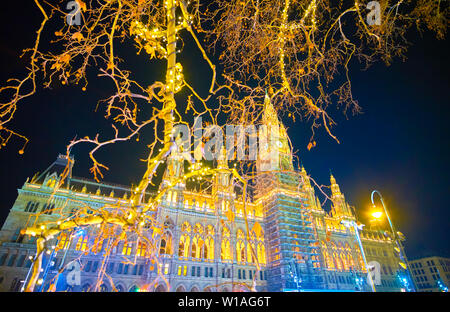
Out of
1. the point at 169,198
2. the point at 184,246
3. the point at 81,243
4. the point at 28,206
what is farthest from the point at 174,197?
the point at 28,206

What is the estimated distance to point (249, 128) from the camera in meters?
4.66

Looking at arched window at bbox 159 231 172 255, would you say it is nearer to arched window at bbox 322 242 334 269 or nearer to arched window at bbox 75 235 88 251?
arched window at bbox 75 235 88 251

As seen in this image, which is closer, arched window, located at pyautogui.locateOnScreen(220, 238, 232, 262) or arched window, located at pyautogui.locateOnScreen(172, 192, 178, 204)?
arched window, located at pyautogui.locateOnScreen(220, 238, 232, 262)

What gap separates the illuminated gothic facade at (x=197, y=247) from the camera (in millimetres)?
25297

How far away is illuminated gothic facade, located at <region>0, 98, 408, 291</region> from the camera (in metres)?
25.3

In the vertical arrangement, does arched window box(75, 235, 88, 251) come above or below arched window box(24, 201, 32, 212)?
below

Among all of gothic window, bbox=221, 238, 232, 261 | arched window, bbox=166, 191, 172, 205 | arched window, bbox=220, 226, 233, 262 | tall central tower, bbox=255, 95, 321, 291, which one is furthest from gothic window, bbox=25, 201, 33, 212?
tall central tower, bbox=255, 95, 321, 291

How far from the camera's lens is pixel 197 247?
31109 millimetres

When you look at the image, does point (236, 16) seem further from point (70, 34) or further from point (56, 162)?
point (56, 162)

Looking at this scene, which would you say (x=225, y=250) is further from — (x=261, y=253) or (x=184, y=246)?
(x=261, y=253)

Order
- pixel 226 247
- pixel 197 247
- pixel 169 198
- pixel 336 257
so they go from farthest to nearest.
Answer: pixel 336 257 → pixel 169 198 → pixel 226 247 → pixel 197 247

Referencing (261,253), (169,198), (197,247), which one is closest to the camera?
(197,247)

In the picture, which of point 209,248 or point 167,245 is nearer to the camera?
point 167,245
